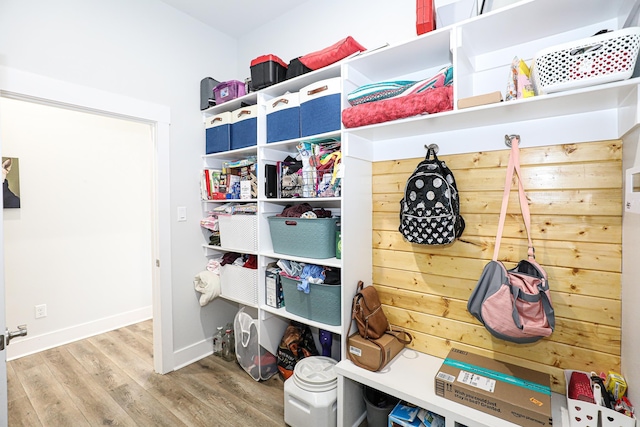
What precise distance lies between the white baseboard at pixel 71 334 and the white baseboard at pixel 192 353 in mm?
1348

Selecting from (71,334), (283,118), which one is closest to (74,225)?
(71,334)

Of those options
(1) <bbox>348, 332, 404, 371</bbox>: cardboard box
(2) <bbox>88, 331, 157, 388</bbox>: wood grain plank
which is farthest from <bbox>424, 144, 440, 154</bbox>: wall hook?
(2) <bbox>88, 331, 157, 388</bbox>: wood grain plank

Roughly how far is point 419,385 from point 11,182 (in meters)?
3.53

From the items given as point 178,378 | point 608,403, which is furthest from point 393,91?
point 178,378

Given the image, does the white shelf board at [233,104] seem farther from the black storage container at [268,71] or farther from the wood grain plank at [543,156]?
the wood grain plank at [543,156]

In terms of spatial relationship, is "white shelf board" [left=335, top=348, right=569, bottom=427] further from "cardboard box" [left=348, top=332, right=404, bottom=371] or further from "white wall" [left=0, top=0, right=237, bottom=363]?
"white wall" [left=0, top=0, right=237, bottom=363]

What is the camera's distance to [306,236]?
1.96 m

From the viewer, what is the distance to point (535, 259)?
4.95ft

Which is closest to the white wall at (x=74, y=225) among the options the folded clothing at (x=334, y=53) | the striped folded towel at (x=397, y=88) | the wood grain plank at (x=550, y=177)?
the folded clothing at (x=334, y=53)

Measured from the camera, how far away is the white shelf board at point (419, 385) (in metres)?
1.28

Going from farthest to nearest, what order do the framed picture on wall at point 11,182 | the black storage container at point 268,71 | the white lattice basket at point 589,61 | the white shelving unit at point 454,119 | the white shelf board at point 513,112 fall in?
1. the framed picture on wall at point 11,182
2. the black storage container at point 268,71
3. the white shelving unit at point 454,119
4. the white shelf board at point 513,112
5. the white lattice basket at point 589,61

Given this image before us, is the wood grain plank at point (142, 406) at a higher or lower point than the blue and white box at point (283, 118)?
Result: lower

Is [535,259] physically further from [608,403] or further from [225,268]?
[225,268]

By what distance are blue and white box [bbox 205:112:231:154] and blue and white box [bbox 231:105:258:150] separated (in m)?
0.04
